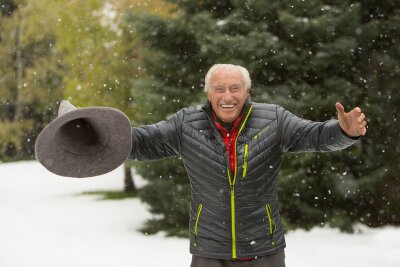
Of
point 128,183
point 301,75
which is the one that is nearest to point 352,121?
point 301,75

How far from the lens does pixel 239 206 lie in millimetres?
2922

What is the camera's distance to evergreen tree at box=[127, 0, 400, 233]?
8.73 m

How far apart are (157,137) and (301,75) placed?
626 cm

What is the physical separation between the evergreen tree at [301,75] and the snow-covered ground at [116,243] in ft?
1.45

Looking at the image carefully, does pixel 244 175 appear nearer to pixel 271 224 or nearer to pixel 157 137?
pixel 271 224

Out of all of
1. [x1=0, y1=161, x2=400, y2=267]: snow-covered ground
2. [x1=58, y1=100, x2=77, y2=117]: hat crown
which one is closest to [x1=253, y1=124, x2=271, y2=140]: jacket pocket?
[x1=58, y1=100, x2=77, y2=117]: hat crown

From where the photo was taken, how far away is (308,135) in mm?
2920

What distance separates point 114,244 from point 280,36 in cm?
398

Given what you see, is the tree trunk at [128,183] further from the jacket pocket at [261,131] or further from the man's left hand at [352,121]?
the man's left hand at [352,121]

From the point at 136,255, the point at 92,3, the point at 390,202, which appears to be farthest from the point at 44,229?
the point at 390,202

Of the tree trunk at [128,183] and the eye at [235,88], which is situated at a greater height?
the tree trunk at [128,183]

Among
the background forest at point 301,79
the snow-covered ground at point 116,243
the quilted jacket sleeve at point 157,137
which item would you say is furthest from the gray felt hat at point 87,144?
the background forest at point 301,79

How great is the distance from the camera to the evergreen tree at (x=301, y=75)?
8.73 m

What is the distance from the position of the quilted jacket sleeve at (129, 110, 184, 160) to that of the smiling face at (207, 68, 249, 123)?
23 centimetres
